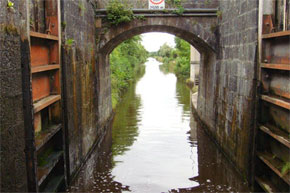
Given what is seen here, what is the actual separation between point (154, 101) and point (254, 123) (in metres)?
11.1

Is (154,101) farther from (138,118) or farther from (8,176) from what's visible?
(8,176)

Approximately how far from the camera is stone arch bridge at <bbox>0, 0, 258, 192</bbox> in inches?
159

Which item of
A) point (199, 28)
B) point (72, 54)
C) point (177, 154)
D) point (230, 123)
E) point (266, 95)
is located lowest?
point (177, 154)

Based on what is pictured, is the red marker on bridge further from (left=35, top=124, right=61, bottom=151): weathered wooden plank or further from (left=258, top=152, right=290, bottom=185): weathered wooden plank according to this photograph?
(left=258, top=152, right=290, bottom=185): weathered wooden plank

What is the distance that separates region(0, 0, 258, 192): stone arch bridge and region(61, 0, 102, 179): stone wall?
2 centimetres

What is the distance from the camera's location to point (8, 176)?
3930mm

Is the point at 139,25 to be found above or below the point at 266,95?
above

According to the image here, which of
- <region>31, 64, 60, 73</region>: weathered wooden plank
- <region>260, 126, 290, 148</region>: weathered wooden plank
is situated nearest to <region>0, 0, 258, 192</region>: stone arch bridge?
<region>31, 64, 60, 73</region>: weathered wooden plank

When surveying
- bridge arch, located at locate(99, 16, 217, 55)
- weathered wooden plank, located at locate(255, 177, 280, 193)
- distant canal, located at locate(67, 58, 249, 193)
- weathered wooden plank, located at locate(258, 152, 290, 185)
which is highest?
bridge arch, located at locate(99, 16, 217, 55)

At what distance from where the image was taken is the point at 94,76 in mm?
Answer: 9977

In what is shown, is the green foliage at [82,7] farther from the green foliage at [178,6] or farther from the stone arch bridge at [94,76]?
the green foliage at [178,6]

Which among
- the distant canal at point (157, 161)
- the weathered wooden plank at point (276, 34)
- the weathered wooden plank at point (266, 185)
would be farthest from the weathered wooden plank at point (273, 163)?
the weathered wooden plank at point (276, 34)

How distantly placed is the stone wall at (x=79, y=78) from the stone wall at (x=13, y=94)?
7.88 ft

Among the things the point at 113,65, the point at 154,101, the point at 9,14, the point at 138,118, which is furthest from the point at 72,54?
the point at 113,65
